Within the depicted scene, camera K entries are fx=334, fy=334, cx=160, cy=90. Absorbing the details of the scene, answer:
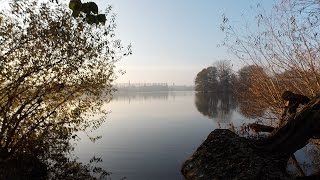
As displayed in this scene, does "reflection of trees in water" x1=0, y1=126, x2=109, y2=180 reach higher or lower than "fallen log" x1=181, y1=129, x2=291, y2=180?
lower

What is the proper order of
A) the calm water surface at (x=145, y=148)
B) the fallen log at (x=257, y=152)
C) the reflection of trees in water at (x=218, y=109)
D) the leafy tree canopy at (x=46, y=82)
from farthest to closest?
the reflection of trees in water at (x=218, y=109) < the calm water surface at (x=145, y=148) < the leafy tree canopy at (x=46, y=82) < the fallen log at (x=257, y=152)

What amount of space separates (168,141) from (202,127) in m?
9.78

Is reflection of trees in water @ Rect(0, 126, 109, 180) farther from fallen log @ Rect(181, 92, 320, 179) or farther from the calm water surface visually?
fallen log @ Rect(181, 92, 320, 179)

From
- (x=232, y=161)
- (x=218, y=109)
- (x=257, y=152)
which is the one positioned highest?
(x=257, y=152)

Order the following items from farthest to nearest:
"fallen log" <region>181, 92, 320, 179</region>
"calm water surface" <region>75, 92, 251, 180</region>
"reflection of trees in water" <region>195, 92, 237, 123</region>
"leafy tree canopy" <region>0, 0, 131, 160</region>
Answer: "reflection of trees in water" <region>195, 92, 237, 123</region> → "calm water surface" <region>75, 92, 251, 180</region> → "leafy tree canopy" <region>0, 0, 131, 160</region> → "fallen log" <region>181, 92, 320, 179</region>

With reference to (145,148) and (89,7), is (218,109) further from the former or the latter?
(89,7)

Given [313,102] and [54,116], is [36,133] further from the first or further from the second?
[313,102]

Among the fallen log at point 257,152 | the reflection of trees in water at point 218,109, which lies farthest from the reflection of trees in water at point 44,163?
the reflection of trees in water at point 218,109

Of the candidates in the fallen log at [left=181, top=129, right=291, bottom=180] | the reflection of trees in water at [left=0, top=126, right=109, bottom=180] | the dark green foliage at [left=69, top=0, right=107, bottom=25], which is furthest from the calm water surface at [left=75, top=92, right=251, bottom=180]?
the dark green foliage at [left=69, top=0, right=107, bottom=25]

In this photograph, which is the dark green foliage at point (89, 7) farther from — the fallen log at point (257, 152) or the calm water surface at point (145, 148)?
the calm water surface at point (145, 148)

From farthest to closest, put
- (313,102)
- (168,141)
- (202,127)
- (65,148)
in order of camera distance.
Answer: (202,127) → (168,141) → (65,148) → (313,102)

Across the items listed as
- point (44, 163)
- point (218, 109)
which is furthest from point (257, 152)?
point (218, 109)

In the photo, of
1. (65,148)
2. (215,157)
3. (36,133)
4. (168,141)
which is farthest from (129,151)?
(215,157)

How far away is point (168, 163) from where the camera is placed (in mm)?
23594
